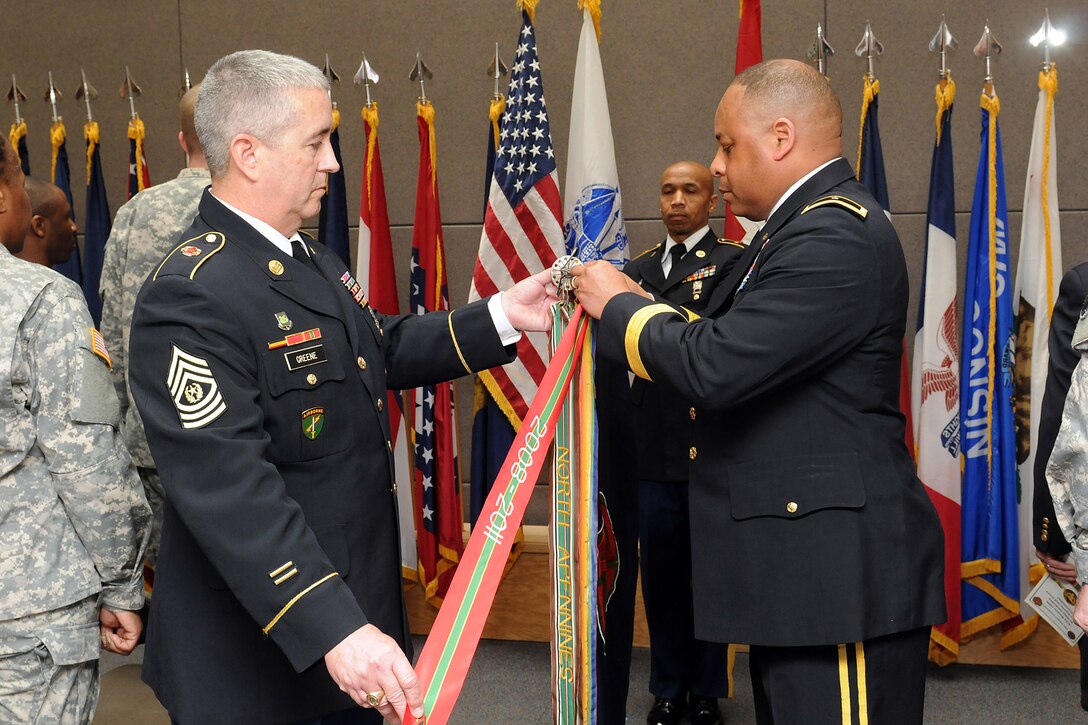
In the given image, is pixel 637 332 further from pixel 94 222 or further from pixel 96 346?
pixel 94 222

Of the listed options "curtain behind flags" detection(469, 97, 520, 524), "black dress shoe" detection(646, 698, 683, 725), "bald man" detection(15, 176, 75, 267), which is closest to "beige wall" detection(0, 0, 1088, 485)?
"curtain behind flags" detection(469, 97, 520, 524)

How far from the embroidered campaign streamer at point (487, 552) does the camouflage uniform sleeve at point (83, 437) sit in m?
0.61

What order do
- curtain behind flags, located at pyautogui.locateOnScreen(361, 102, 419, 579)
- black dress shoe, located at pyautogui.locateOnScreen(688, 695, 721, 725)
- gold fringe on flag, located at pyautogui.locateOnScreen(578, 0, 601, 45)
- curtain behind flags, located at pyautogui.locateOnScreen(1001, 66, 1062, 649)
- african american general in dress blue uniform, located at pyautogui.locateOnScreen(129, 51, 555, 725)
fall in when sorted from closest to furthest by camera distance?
african american general in dress blue uniform, located at pyautogui.locateOnScreen(129, 51, 555, 725), black dress shoe, located at pyautogui.locateOnScreen(688, 695, 721, 725), curtain behind flags, located at pyautogui.locateOnScreen(1001, 66, 1062, 649), gold fringe on flag, located at pyautogui.locateOnScreen(578, 0, 601, 45), curtain behind flags, located at pyautogui.locateOnScreen(361, 102, 419, 579)

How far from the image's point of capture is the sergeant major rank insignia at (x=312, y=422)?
1.48m

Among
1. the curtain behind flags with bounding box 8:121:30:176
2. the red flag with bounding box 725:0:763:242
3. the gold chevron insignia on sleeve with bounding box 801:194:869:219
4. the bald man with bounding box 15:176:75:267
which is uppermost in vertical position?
the red flag with bounding box 725:0:763:242

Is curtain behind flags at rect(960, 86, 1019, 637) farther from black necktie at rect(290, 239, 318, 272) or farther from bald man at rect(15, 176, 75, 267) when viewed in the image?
bald man at rect(15, 176, 75, 267)

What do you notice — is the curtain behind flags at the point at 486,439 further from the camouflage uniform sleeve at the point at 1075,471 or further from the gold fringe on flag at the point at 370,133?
the camouflage uniform sleeve at the point at 1075,471

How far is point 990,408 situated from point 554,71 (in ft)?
7.01

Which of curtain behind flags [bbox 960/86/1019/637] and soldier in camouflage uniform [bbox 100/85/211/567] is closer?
soldier in camouflage uniform [bbox 100/85/211/567]

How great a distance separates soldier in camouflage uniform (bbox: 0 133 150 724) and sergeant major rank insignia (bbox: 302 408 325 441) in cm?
44

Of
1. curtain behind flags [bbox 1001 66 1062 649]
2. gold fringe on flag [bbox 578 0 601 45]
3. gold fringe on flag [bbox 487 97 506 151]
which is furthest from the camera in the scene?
gold fringe on flag [bbox 487 97 506 151]

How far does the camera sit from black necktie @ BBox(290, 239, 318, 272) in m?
1.62

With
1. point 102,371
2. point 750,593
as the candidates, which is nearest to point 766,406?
point 750,593

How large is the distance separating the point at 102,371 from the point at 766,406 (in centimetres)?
116
